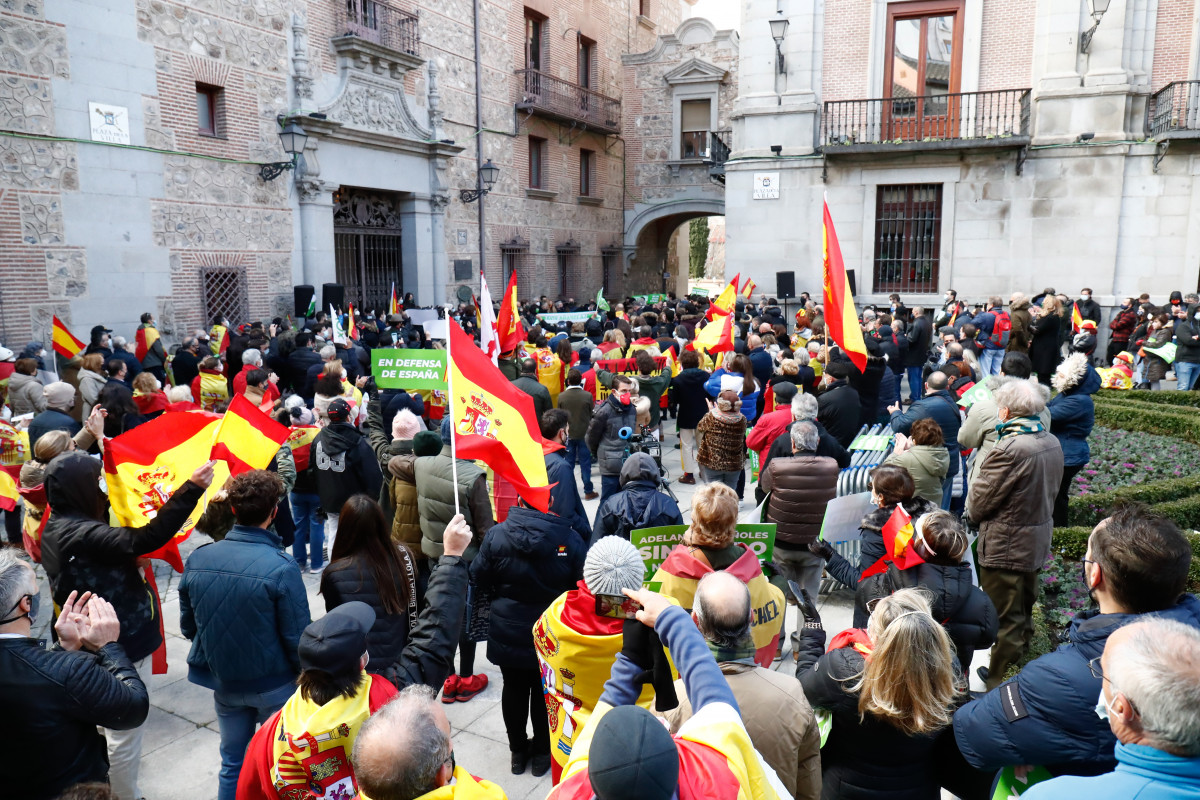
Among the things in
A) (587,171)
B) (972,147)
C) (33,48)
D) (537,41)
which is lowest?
(972,147)

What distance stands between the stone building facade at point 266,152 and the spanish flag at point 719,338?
31.8 feet

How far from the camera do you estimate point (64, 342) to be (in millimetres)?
11164

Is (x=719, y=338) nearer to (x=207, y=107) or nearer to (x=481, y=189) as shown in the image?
(x=207, y=107)

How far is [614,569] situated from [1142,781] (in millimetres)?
1786

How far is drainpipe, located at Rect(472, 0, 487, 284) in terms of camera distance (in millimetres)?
21844

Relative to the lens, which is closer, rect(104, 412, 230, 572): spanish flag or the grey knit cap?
the grey knit cap

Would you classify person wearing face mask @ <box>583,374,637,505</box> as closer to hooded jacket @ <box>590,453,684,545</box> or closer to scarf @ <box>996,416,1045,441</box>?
hooded jacket @ <box>590,453,684,545</box>

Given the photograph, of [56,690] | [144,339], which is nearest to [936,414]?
[56,690]

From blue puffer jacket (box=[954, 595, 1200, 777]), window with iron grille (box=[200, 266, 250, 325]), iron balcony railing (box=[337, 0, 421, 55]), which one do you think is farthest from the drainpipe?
blue puffer jacket (box=[954, 595, 1200, 777])

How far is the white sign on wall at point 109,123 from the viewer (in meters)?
13.0

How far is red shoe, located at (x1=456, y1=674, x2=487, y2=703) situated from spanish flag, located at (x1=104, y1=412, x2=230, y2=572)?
5.85 ft

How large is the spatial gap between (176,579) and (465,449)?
437cm

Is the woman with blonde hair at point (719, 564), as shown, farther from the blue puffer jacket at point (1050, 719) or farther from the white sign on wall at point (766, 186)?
the white sign on wall at point (766, 186)

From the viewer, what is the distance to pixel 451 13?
20984 mm
